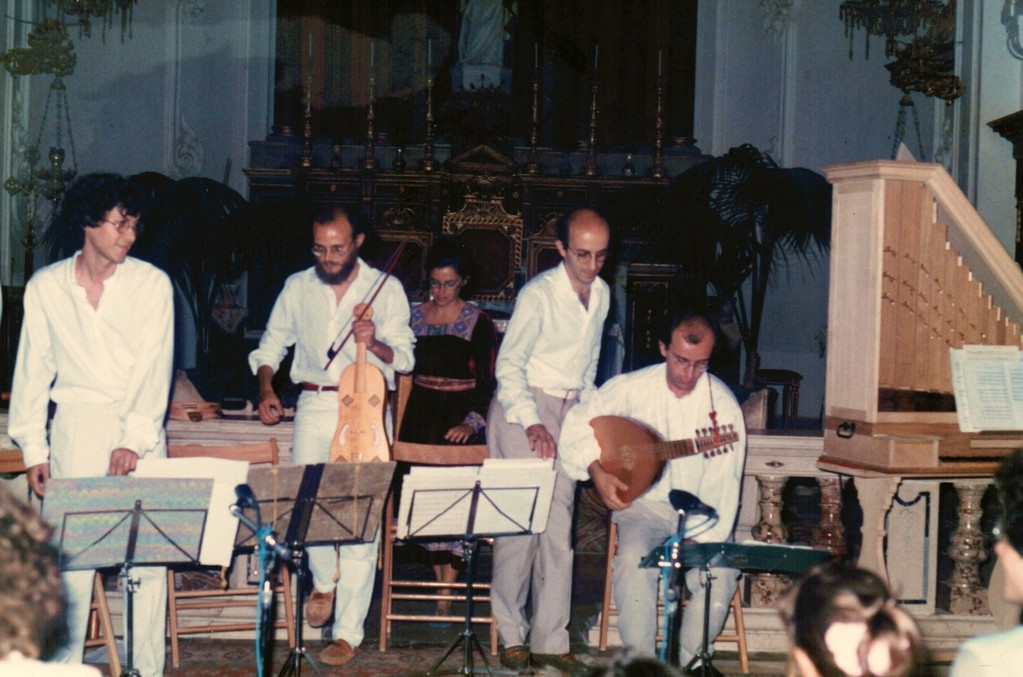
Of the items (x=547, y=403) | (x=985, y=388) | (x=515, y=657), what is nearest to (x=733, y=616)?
(x=515, y=657)

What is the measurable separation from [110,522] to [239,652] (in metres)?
1.82

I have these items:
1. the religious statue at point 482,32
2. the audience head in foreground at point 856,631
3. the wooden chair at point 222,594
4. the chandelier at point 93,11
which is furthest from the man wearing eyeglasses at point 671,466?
the religious statue at point 482,32

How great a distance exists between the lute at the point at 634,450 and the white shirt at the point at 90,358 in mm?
1927

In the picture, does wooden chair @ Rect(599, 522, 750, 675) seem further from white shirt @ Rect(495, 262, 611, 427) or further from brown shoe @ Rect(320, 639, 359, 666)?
brown shoe @ Rect(320, 639, 359, 666)

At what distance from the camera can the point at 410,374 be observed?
6.91 metres

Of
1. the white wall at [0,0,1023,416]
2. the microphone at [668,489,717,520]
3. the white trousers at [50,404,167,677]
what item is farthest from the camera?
the white wall at [0,0,1023,416]

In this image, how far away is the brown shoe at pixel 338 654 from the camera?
19.3 ft

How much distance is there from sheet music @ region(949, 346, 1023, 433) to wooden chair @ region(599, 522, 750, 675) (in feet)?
4.63

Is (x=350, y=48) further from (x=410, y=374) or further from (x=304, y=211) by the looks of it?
(x=410, y=374)

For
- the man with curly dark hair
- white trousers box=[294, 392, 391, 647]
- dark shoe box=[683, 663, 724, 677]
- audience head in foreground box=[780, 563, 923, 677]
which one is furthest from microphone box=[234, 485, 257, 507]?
audience head in foreground box=[780, 563, 923, 677]

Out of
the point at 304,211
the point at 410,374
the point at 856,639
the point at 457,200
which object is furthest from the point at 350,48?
the point at 856,639

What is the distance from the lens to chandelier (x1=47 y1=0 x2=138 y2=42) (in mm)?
12031

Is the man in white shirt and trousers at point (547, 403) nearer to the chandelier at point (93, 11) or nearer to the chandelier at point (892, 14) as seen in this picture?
the chandelier at point (892, 14)

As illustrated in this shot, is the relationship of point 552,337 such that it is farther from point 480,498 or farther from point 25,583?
point 25,583
